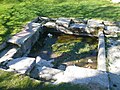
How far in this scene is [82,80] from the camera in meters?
3.99

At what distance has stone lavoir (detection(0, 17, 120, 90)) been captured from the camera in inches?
167

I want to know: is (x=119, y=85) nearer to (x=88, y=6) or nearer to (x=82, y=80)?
(x=82, y=80)

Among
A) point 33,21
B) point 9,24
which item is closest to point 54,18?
point 33,21

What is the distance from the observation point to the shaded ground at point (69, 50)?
232 inches

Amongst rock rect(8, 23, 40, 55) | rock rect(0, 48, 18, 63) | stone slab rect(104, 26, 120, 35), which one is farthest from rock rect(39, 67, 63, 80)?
stone slab rect(104, 26, 120, 35)

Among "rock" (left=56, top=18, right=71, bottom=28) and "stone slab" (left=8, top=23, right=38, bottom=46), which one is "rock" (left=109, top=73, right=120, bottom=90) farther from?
"rock" (left=56, top=18, right=71, bottom=28)

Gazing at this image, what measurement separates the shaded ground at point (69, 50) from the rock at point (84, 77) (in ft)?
4.58

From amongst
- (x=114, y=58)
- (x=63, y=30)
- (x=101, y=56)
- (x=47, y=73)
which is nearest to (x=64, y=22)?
(x=63, y=30)

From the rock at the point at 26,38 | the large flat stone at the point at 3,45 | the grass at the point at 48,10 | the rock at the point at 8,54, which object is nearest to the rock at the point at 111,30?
the grass at the point at 48,10

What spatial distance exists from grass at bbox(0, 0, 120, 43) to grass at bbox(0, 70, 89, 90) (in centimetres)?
257

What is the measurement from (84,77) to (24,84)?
1.13 metres

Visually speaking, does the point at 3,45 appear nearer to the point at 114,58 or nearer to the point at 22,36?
the point at 22,36

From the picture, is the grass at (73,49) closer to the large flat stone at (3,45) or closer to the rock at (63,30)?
the rock at (63,30)

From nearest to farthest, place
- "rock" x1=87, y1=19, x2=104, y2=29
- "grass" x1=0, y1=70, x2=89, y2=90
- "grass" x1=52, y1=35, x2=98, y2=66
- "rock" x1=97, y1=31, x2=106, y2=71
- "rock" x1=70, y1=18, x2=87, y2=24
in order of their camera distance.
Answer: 1. "grass" x1=0, y1=70, x2=89, y2=90
2. "rock" x1=97, y1=31, x2=106, y2=71
3. "grass" x1=52, y1=35, x2=98, y2=66
4. "rock" x1=87, y1=19, x2=104, y2=29
5. "rock" x1=70, y1=18, x2=87, y2=24
